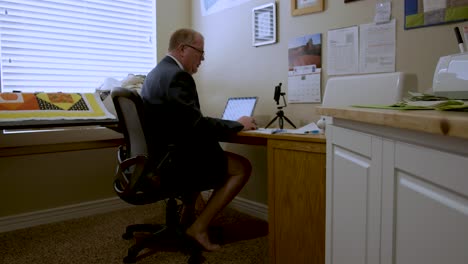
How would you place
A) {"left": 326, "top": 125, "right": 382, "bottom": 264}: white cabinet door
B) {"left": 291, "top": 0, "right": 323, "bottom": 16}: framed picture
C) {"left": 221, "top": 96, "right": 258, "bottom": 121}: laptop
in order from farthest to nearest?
{"left": 221, "top": 96, "right": 258, "bottom": 121}: laptop, {"left": 291, "top": 0, "right": 323, "bottom": 16}: framed picture, {"left": 326, "top": 125, "right": 382, "bottom": 264}: white cabinet door

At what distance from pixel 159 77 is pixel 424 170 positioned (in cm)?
151

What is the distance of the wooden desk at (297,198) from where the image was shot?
5.05 ft

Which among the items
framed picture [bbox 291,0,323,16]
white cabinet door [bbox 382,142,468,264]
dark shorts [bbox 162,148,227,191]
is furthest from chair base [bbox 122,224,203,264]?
framed picture [bbox 291,0,323,16]

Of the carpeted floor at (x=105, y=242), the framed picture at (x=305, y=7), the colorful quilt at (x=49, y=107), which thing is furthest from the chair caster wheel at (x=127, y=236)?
the framed picture at (x=305, y=7)

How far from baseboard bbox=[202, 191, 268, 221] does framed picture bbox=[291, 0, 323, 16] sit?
4.47 feet

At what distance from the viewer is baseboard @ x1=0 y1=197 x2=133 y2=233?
2.44 metres

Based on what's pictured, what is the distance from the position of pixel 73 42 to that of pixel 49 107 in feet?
2.62

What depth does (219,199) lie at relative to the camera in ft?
6.98

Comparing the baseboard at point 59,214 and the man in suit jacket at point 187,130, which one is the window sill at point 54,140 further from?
the man in suit jacket at point 187,130

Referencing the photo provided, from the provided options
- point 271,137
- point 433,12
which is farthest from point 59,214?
point 433,12

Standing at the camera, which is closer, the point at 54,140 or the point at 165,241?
the point at 165,241

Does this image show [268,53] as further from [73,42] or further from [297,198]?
[73,42]

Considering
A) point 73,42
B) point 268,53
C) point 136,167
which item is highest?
point 73,42

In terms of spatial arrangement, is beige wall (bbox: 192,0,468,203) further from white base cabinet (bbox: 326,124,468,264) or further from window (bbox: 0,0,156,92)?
white base cabinet (bbox: 326,124,468,264)
